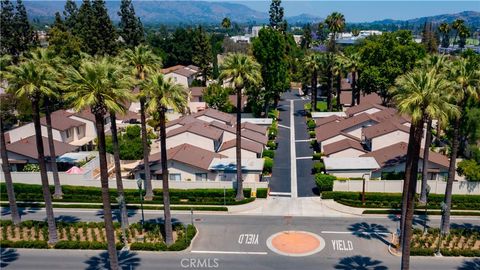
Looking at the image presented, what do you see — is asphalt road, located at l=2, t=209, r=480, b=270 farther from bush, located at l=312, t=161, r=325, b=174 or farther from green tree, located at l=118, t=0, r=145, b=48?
green tree, located at l=118, t=0, r=145, b=48

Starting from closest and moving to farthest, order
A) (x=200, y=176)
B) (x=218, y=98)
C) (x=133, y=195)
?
1. (x=133, y=195)
2. (x=200, y=176)
3. (x=218, y=98)

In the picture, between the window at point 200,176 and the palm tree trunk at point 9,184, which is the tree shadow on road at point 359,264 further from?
the palm tree trunk at point 9,184

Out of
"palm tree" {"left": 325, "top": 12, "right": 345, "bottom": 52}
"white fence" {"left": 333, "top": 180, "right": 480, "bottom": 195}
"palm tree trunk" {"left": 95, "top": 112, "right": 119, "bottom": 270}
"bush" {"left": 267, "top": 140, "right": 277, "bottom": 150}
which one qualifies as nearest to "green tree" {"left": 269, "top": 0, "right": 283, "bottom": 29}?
"palm tree" {"left": 325, "top": 12, "right": 345, "bottom": 52}

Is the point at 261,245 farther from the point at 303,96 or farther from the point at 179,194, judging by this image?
the point at 303,96

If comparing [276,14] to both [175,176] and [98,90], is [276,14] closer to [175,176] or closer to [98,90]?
[175,176]

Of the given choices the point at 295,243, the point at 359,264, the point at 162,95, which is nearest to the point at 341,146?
the point at 295,243

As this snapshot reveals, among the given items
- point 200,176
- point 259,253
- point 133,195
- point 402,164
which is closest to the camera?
point 259,253

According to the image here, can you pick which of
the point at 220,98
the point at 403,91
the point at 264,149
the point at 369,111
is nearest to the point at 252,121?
the point at 220,98
